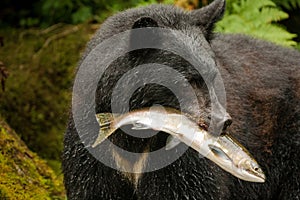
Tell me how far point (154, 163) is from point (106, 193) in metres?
0.42

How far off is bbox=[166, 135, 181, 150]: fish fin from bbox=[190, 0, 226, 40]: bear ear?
2.56 ft

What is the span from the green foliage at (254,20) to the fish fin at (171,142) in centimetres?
282

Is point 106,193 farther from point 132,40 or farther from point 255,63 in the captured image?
point 255,63

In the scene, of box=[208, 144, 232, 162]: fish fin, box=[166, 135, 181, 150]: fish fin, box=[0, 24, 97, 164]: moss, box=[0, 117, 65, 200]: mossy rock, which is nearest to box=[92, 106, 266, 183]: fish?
box=[208, 144, 232, 162]: fish fin

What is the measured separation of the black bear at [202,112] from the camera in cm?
486

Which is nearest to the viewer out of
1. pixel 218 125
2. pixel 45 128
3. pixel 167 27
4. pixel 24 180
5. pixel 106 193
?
pixel 218 125

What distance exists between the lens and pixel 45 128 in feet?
25.9

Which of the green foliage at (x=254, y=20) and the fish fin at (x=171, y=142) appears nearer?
the fish fin at (x=171, y=142)

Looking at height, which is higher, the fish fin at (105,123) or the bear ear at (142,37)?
the bear ear at (142,37)

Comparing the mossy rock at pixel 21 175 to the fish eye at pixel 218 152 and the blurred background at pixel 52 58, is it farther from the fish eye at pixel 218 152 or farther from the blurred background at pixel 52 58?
the fish eye at pixel 218 152

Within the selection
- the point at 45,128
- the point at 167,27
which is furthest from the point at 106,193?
the point at 45,128

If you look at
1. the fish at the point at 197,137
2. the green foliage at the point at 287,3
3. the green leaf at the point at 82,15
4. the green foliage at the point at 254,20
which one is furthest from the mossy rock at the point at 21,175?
the green foliage at the point at 287,3

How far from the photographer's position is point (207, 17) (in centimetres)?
527

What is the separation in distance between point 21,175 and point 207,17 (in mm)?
2047
